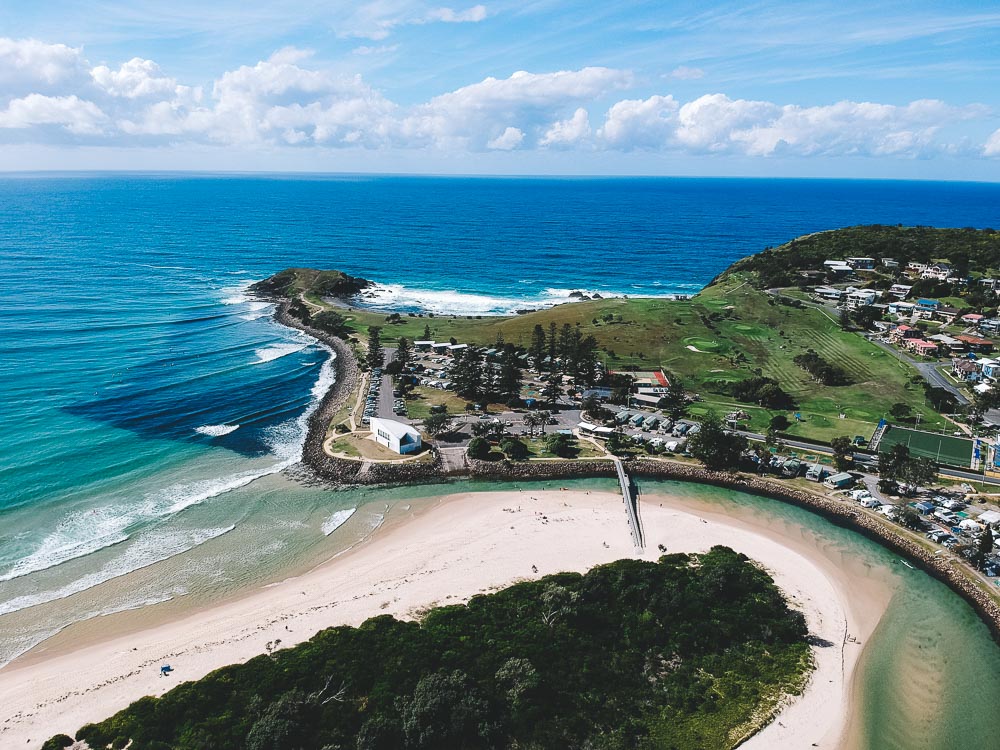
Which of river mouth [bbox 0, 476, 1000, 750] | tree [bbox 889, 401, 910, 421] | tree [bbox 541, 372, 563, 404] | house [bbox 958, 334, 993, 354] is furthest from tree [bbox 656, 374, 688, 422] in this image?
house [bbox 958, 334, 993, 354]

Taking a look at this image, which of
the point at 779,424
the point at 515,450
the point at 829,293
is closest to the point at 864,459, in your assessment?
the point at 779,424

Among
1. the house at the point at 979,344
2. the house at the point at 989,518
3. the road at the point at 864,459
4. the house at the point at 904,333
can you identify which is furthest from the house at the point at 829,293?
the house at the point at 989,518

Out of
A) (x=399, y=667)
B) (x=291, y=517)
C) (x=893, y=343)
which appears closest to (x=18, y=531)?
(x=291, y=517)

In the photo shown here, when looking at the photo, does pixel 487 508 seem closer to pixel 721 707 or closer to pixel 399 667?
pixel 399 667

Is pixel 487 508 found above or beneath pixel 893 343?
beneath

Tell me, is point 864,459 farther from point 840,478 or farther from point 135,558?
point 135,558

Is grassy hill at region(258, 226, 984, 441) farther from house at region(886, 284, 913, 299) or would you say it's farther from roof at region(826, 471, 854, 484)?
house at region(886, 284, 913, 299)
